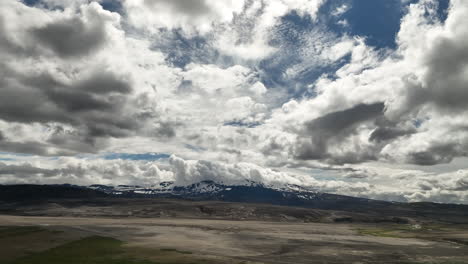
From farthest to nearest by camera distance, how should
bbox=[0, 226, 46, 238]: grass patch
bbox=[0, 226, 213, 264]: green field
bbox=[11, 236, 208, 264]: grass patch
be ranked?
bbox=[0, 226, 46, 238]: grass patch
bbox=[0, 226, 213, 264]: green field
bbox=[11, 236, 208, 264]: grass patch

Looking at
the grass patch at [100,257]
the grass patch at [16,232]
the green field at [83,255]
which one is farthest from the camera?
the grass patch at [16,232]

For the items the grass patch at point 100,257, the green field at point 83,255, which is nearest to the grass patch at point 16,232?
the green field at point 83,255

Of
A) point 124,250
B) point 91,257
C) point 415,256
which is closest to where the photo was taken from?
point 91,257

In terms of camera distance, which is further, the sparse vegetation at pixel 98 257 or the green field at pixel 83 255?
the green field at pixel 83 255

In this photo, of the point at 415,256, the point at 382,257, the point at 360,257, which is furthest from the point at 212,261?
the point at 415,256

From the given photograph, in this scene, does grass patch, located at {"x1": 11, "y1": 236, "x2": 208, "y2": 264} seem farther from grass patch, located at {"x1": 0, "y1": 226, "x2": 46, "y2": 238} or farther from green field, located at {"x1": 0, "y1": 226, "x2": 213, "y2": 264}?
grass patch, located at {"x1": 0, "y1": 226, "x2": 46, "y2": 238}

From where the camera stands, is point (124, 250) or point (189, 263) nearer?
point (189, 263)

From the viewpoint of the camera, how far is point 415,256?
7675cm

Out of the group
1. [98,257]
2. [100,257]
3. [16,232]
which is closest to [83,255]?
[98,257]

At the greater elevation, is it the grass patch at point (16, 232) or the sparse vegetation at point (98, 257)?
the sparse vegetation at point (98, 257)

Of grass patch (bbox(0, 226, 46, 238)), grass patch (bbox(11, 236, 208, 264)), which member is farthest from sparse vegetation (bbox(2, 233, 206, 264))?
grass patch (bbox(0, 226, 46, 238))

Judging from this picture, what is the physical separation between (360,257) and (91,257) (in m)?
53.9

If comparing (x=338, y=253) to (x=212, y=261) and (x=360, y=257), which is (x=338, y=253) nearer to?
(x=360, y=257)

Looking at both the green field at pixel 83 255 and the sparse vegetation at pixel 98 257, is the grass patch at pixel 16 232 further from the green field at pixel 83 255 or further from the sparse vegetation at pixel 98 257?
the sparse vegetation at pixel 98 257
